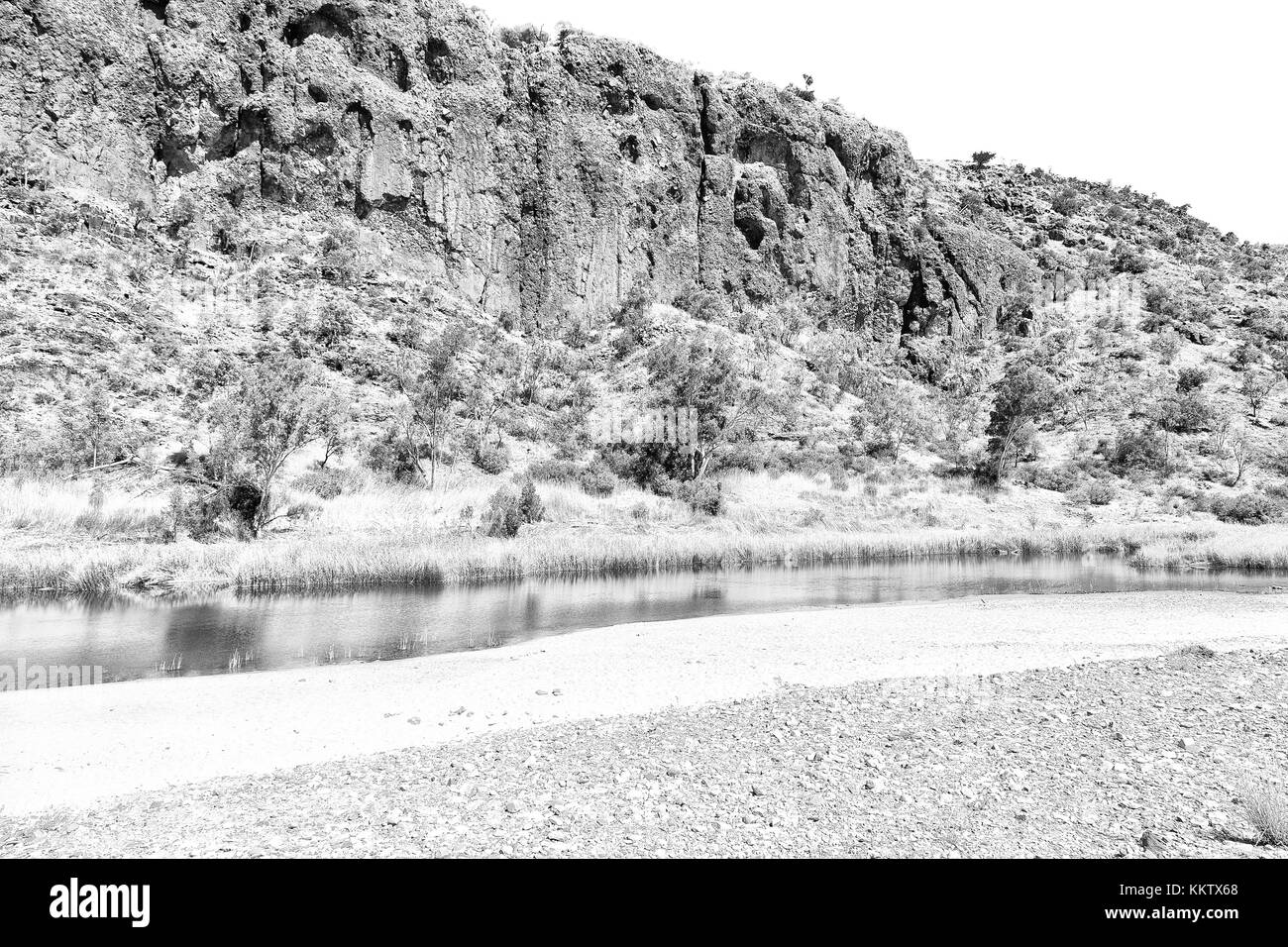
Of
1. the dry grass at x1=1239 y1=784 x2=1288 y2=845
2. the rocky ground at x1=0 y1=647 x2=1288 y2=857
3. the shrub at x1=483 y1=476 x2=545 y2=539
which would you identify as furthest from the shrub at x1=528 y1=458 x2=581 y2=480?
the dry grass at x1=1239 y1=784 x2=1288 y2=845

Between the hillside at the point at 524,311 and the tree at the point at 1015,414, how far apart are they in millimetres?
367

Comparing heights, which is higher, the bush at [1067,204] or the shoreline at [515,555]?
the bush at [1067,204]

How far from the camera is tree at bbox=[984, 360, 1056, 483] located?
176 ft

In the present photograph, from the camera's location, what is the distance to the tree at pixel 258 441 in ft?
105

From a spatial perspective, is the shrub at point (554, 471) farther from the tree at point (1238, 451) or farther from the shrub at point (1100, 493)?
the tree at point (1238, 451)

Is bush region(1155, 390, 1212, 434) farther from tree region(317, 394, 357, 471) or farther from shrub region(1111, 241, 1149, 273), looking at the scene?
tree region(317, 394, 357, 471)

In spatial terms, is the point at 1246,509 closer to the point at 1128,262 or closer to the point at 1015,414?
the point at 1015,414

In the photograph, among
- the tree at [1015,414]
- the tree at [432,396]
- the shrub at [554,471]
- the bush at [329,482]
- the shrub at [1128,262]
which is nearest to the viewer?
the bush at [329,482]

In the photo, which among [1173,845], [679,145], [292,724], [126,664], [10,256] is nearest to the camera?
[1173,845]

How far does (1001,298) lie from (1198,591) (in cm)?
6360

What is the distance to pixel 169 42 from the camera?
58781mm

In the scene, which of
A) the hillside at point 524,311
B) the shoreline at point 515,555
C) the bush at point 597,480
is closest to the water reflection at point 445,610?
the shoreline at point 515,555

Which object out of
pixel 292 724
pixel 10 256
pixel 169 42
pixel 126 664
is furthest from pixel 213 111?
pixel 292 724
